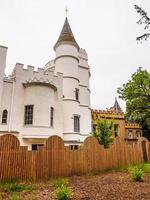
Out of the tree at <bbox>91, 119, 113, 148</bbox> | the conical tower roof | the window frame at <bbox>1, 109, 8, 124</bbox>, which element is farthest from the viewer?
the conical tower roof

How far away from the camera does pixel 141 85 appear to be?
103 feet

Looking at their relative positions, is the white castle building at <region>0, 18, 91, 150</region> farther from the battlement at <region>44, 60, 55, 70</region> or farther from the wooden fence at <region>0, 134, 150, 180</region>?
the wooden fence at <region>0, 134, 150, 180</region>

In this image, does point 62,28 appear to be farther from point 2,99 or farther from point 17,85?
point 2,99

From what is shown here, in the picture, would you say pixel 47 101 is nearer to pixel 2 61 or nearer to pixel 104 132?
pixel 2 61

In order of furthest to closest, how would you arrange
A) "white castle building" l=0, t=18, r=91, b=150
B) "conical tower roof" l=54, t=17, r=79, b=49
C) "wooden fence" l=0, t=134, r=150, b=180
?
"conical tower roof" l=54, t=17, r=79, b=49
"white castle building" l=0, t=18, r=91, b=150
"wooden fence" l=0, t=134, r=150, b=180

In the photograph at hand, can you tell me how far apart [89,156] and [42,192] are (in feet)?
17.3

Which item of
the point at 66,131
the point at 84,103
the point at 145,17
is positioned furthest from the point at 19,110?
the point at 145,17

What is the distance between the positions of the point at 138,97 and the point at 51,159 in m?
22.1

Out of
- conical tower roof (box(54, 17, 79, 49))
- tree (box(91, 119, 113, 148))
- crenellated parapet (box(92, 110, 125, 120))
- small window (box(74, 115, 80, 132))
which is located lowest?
tree (box(91, 119, 113, 148))

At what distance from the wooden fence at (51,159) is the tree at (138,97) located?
15.3 m

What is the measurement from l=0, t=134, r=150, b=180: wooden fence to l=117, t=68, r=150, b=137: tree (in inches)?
604

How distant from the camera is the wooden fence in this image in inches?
399

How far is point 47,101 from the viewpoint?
2183 cm

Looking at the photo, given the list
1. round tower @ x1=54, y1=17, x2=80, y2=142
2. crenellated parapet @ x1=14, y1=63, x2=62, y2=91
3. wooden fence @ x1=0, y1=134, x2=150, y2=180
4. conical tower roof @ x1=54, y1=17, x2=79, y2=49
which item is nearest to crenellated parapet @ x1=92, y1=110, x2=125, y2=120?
round tower @ x1=54, y1=17, x2=80, y2=142
